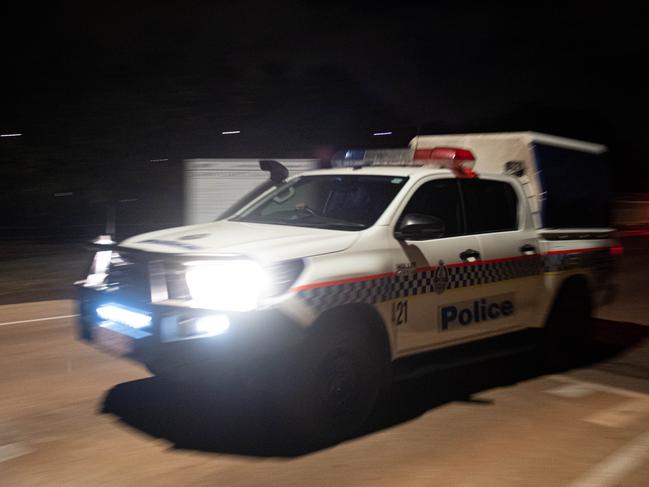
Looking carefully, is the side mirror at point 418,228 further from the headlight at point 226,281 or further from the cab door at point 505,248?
the headlight at point 226,281

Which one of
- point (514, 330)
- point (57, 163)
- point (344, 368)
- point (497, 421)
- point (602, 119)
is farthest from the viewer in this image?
point (602, 119)

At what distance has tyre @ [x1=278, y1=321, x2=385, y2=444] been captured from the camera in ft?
15.6

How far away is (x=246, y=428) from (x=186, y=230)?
157 cm

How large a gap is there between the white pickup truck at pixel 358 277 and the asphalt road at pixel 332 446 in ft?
1.22

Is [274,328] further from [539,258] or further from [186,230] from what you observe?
[539,258]

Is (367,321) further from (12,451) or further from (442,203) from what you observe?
(12,451)

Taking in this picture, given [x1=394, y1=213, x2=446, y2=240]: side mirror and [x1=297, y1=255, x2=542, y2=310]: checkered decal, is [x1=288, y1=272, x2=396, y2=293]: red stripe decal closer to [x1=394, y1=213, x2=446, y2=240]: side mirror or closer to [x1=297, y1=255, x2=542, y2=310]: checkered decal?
[x1=297, y1=255, x2=542, y2=310]: checkered decal

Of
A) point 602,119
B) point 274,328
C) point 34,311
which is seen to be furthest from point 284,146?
point 602,119

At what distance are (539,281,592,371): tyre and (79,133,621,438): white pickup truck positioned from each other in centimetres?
2

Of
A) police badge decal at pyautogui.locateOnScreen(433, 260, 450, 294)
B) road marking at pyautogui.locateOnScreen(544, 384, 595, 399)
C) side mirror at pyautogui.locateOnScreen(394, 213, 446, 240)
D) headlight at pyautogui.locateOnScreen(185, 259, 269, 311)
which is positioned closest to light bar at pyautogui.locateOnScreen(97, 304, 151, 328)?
headlight at pyautogui.locateOnScreen(185, 259, 269, 311)

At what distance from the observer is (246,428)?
5.18 m

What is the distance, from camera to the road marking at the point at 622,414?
18.4 ft

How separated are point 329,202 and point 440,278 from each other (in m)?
1.14

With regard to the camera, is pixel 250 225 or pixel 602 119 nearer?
pixel 250 225
